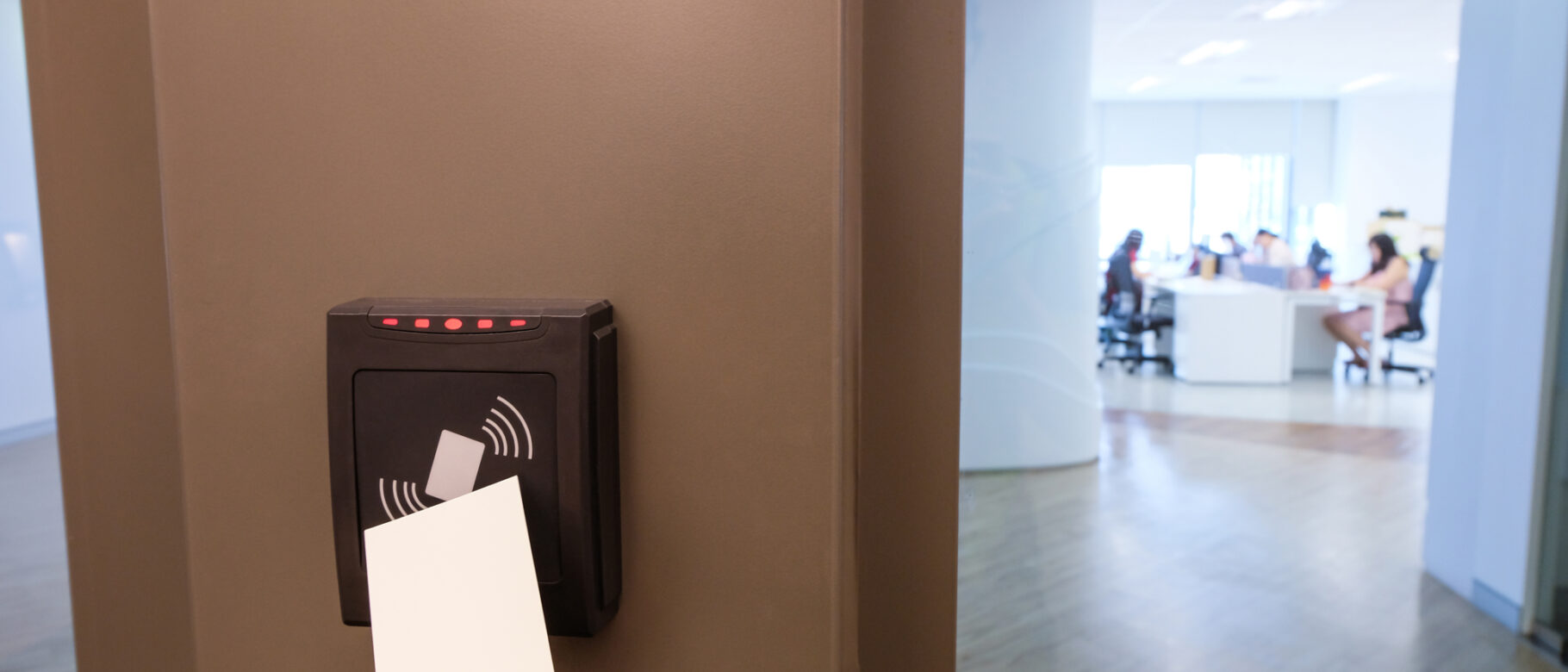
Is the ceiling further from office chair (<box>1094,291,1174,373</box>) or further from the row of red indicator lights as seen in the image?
the row of red indicator lights

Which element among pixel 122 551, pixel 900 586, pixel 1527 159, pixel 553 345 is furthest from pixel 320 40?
pixel 1527 159

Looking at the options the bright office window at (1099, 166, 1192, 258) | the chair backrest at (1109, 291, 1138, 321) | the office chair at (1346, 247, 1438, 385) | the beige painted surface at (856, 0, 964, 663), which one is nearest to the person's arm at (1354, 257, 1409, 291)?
the office chair at (1346, 247, 1438, 385)

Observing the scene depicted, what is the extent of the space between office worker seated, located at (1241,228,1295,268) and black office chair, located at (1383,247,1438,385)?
862 mm

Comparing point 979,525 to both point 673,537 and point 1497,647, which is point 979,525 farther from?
point 1497,647

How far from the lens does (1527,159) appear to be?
9.01 feet

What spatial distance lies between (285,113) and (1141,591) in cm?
275

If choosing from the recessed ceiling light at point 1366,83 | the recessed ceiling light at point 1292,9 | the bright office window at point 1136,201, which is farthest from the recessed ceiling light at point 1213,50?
the bright office window at point 1136,201

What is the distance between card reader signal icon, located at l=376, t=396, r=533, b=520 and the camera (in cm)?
62

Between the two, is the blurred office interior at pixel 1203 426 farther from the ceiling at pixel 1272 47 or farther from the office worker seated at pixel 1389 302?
the office worker seated at pixel 1389 302

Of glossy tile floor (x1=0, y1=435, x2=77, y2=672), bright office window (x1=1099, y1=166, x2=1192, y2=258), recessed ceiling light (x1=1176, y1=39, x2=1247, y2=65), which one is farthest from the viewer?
recessed ceiling light (x1=1176, y1=39, x2=1247, y2=65)

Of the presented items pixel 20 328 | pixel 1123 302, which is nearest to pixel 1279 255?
pixel 1123 302

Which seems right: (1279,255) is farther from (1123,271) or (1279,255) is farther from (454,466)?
(454,466)

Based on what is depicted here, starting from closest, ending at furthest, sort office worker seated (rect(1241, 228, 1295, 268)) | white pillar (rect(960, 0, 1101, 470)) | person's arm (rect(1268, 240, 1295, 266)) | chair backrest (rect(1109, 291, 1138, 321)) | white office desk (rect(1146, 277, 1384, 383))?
white pillar (rect(960, 0, 1101, 470))
chair backrest (rect(1109, 291, 1138, 321))
office worker seated (rect(1241, 228, 1295, 268))
person's arm (rect(1268, 240, 1295, 266))
white office desk (rect(1146, 277, 1384, 383))

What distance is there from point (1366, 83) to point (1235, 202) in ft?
14.6
